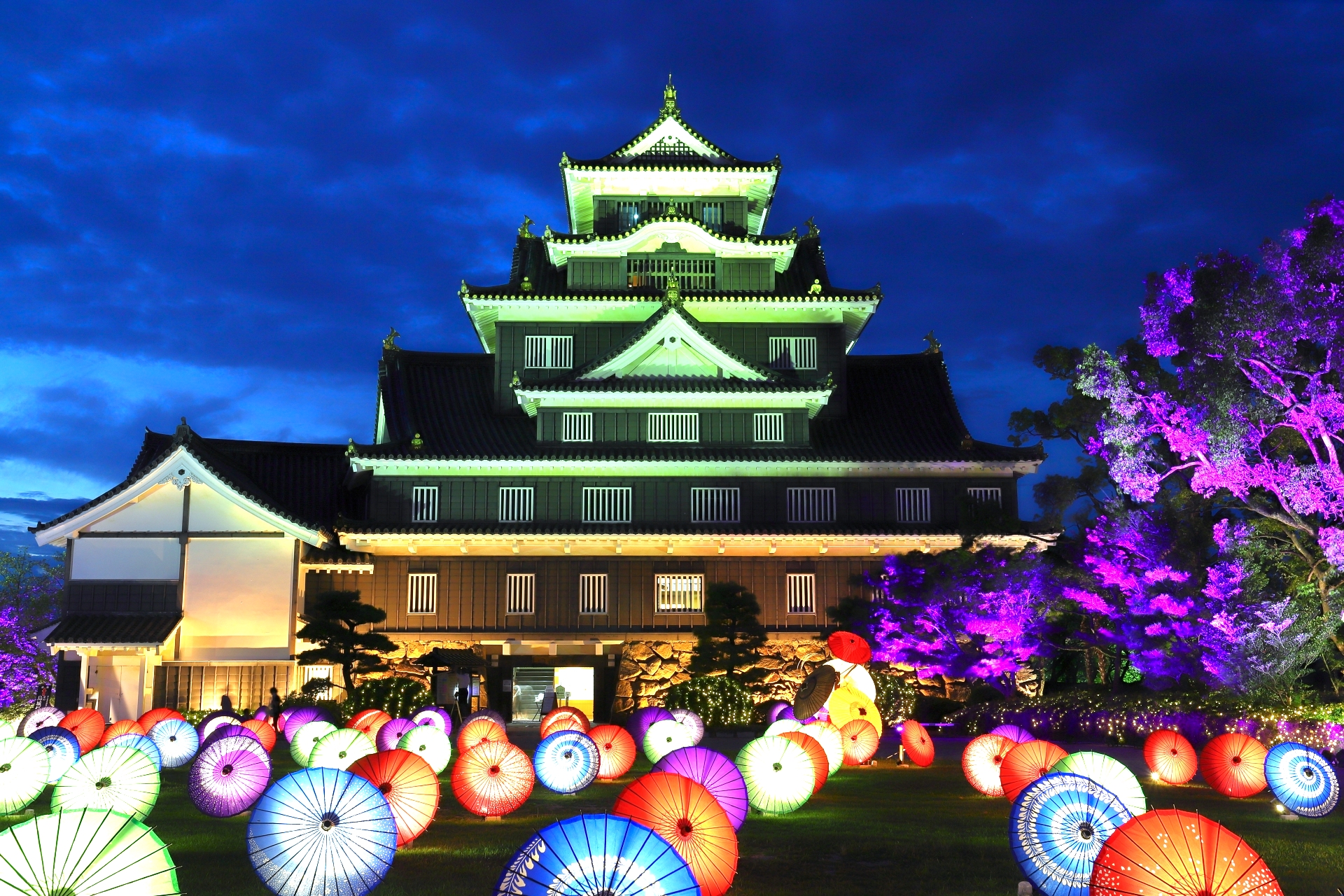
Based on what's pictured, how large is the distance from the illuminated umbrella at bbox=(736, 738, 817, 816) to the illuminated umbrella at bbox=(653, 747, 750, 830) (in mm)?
2440

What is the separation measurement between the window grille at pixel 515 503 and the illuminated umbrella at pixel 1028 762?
21.9m

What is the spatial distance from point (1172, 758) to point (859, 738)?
5.67 meters

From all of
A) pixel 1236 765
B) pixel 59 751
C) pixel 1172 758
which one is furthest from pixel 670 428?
pixel 1236 765

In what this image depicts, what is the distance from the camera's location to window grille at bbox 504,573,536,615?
35.4m

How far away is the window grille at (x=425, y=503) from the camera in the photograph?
35906 millimetres

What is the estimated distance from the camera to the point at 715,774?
13320mm

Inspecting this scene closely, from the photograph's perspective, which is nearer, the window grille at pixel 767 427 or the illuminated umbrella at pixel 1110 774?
the illuminated umbrella at pixel 1110 774

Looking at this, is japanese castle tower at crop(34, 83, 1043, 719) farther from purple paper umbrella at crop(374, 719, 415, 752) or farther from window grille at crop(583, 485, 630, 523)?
purple paper umbrella at crop(374, 719, 415, 752)

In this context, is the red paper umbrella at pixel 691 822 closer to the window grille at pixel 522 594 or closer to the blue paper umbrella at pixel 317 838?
the blue paper umbrella at pixel 317 838

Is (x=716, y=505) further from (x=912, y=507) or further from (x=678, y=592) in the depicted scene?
(x=912, y=507)

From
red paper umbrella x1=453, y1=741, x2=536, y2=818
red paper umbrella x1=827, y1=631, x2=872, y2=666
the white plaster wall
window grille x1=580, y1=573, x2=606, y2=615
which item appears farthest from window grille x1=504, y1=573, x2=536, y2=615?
red paper umbrella x1=453, y1=741, x2=536, y2=818

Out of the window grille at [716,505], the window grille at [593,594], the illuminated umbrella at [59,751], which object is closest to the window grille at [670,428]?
the window grille at [716,505]

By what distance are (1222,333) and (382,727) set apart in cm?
1814

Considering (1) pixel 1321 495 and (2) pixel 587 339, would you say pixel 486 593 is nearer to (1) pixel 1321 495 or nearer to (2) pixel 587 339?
(2) pixel 587 339
